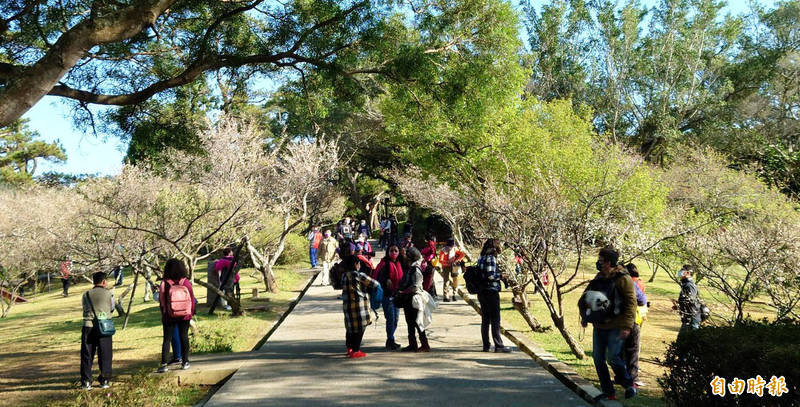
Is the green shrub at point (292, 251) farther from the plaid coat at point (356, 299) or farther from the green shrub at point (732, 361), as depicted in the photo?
the green shrub at point (732, 361)

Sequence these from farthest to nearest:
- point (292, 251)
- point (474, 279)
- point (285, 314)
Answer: point (292, 251)
point (285, 314)
point (474, 279)

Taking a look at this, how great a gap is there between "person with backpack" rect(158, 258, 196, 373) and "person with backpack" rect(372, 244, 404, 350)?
8.98 ft

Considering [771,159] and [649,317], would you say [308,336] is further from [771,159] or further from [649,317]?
[771,159]

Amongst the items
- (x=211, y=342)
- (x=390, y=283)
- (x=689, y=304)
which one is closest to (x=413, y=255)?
(x=390, y=283)

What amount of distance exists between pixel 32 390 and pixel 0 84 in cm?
411

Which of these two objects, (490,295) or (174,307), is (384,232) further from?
(174,307)

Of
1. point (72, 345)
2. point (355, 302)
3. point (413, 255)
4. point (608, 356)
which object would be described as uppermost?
point (413, 255)

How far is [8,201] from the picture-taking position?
3625 cm

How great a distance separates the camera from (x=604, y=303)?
6.05m

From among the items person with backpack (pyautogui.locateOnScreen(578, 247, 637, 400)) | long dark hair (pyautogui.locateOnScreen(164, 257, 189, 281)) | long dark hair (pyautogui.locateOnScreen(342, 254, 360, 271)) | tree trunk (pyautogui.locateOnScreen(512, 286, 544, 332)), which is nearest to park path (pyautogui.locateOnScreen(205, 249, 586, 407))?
person with backpack (pyautogui.locateOnScreen(578, 247, 637, 400))

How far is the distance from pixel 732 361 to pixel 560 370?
298 cm

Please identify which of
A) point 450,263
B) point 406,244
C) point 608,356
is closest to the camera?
point 608,356

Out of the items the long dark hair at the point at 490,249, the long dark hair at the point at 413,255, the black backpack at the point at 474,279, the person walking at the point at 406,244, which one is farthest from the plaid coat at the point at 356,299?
the long dark hair at the point at 490,249

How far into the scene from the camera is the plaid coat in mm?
7969
